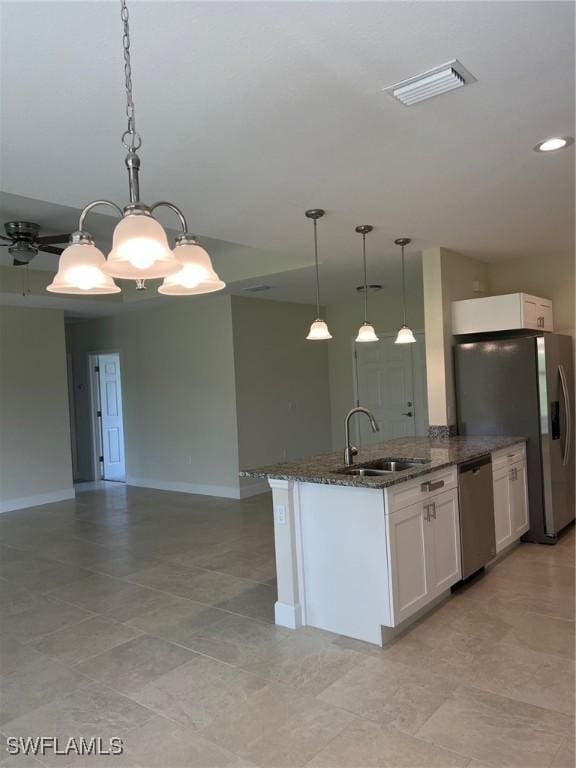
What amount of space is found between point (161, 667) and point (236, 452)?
4.14m

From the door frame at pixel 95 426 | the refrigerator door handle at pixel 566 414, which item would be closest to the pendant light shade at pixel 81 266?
the refrigerator door handle at pixel 566 414

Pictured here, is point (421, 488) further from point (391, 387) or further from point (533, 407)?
point (391, 387)

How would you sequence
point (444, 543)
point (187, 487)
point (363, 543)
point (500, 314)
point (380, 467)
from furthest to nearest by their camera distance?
point (187, 487), point (500, 314), point (380, 467), point (444, 543), point (363, 543)

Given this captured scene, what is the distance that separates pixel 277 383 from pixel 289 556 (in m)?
4.43

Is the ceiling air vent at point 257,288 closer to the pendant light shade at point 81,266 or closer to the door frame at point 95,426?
the door frame at point 95,426

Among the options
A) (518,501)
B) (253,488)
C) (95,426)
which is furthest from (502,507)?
(95,426)

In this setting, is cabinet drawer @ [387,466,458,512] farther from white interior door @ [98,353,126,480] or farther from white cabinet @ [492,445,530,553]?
white interior door @ [98,353,126,480]

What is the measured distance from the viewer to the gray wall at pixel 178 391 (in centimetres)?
702

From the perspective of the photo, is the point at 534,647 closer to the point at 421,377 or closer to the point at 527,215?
the point at 527,215

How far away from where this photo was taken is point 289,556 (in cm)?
324

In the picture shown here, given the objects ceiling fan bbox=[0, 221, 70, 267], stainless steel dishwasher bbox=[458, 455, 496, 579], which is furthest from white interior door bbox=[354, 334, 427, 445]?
ceiling fan bbox=[0, 221, 70, 267]

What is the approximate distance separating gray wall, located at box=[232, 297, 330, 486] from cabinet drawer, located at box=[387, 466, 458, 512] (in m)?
3.79

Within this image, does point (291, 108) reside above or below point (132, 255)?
above

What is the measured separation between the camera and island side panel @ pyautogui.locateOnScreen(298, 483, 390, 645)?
2930 mm
